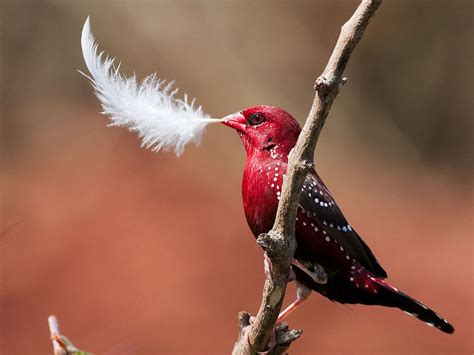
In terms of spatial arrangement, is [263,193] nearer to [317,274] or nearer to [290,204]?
[317,274]

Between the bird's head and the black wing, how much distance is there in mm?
224

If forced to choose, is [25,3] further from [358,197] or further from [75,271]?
[358,197]

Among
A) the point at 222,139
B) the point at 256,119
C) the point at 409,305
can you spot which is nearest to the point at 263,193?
the point at 256,119

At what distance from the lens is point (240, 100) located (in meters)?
10.5

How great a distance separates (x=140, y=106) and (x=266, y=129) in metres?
0.73

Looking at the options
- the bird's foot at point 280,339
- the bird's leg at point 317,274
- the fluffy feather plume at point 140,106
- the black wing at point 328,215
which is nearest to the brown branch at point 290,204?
the bird's foot at point 280,339

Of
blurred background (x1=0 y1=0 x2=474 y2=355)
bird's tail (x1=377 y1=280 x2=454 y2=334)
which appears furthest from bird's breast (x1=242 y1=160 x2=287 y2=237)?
blurred background (x1=0 y1=0 x2=474 y2=355)

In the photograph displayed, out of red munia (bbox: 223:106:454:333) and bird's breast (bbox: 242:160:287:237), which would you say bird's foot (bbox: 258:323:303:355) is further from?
bird's breast (bbox: 242:160:287:237)

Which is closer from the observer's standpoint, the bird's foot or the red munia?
the bird's foot

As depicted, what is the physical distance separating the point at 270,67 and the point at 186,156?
176 centimetres

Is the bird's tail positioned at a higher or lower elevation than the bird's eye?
lower

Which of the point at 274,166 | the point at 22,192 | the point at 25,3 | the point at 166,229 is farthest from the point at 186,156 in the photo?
the point at 274,166

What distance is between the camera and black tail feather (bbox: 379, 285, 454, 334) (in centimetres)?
387

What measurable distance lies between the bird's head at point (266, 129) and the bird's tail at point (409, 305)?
33.9 inches
